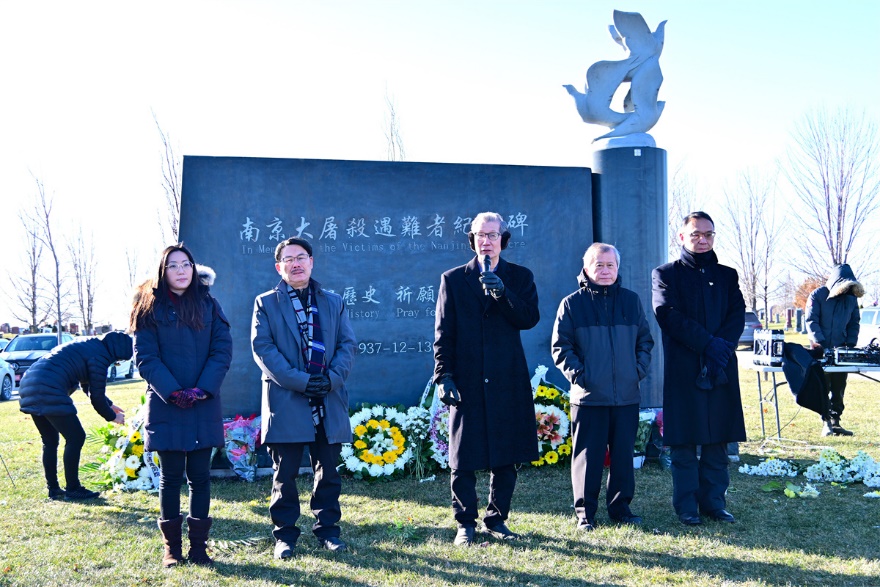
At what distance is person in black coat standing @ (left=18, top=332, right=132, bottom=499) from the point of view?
16.2 ft

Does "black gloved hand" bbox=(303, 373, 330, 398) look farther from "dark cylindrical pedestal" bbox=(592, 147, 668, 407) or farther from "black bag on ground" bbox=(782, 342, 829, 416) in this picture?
"black bag on ground" bbox=(782, 342, 829, 416)

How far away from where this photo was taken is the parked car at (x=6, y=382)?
47.4 ft

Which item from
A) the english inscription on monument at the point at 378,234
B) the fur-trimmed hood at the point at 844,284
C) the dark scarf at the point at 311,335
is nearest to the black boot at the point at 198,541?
the dark scarf at the point at 311,335

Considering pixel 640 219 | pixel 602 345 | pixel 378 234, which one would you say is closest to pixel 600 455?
pixel 602 345

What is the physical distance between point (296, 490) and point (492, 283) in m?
1.54

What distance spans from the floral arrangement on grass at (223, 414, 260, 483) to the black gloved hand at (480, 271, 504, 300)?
2.77 meters

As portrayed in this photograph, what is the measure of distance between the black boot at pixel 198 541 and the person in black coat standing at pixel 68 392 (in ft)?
5.54

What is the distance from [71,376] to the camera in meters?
5.06

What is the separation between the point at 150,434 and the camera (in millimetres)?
3578

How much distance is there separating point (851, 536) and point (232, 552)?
3.42 m

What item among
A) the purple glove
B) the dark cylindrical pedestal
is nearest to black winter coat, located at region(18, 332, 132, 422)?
the purple glove

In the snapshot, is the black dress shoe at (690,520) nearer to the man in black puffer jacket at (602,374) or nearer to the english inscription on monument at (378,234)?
the man in black puffer jacket at (602,374)

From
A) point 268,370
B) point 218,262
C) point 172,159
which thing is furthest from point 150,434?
point 172,159

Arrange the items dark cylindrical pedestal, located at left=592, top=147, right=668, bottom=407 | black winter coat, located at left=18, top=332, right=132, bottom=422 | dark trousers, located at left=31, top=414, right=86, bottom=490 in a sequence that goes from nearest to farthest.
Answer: black winter coat, located at left=18, top=332, right=132, bottom=422
dark trousers, located at left=31, top=414, right=86, bottom=490
dark cylindrical pedestal, located at left=592, top=147, right=668, bottom=407
